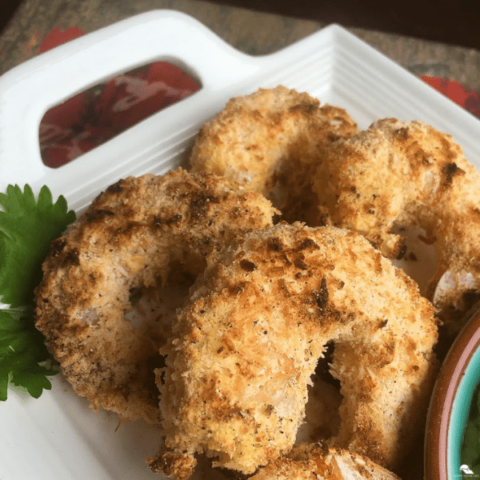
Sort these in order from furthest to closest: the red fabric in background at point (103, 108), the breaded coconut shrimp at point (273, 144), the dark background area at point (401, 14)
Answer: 1. the dark background area at point (401, 14)
2. the red fabric in background at point (103, 108)
3. the breaded coconut shrimp at point (273, 144)

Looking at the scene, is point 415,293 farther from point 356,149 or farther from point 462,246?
point 356,149

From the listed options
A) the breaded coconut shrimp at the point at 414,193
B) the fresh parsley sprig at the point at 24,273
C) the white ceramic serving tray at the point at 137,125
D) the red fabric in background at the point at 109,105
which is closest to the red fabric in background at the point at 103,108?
the red fabric in background at the point at 109,105

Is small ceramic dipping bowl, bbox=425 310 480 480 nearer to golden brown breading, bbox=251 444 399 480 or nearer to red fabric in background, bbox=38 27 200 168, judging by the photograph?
golden brown breading, bbox=251 444 399 480

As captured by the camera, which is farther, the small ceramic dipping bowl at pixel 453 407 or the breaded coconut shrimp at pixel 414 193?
the breaded coconut shrimp at pixel 414 193

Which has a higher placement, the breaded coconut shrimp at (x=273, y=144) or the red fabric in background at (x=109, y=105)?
the red fabric in background at (x=109, y=105)

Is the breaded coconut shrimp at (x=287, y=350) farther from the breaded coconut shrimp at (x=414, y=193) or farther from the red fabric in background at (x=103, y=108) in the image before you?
the red fabric in background at (x=103, y=108)

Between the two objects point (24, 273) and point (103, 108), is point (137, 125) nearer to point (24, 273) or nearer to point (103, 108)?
point (24, 273)
